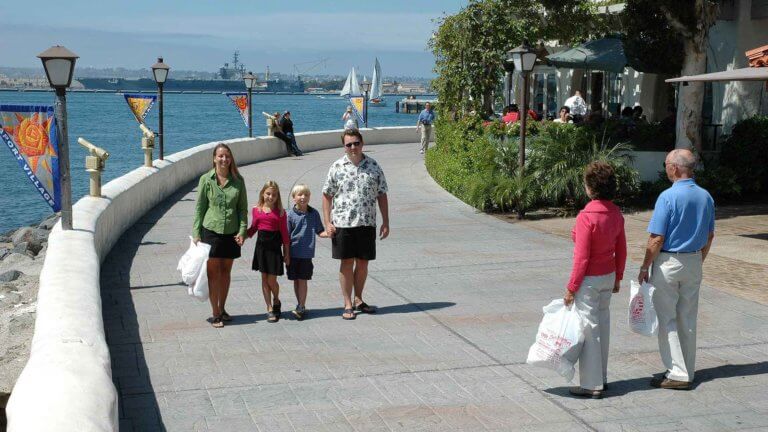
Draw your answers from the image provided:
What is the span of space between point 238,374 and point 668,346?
124 inches

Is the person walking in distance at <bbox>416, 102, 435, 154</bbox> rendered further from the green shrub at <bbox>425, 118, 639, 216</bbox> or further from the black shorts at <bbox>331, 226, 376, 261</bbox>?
the black shorts at <bbox>331, 226, 376, 261</bbox>

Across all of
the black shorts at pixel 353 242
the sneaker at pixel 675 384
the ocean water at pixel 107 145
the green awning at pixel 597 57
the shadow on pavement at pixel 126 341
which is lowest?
the ocean water at pixel 107 145

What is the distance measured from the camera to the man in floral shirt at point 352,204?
8.91m

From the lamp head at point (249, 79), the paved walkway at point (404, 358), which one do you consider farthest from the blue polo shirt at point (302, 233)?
the lamp head at point (249, 79)

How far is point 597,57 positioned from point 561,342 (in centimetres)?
1543

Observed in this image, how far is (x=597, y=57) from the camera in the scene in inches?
832

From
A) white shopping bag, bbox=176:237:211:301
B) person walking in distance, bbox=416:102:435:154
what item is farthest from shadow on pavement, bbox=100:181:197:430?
person walking in distance, bbox=416:102:435:154

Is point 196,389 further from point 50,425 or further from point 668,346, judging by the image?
point 668,346

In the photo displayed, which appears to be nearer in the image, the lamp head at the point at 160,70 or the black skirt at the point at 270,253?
the black skirt at the point at 270,253

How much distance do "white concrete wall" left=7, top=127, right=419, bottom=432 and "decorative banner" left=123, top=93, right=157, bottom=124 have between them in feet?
21.2

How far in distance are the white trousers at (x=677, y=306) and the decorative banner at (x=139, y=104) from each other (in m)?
16.8

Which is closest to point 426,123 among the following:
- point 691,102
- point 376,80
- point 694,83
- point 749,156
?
point 691,102

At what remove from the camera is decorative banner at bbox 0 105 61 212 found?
428 inches

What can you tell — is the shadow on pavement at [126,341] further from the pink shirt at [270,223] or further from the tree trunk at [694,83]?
the tree trunk at [694,83]
